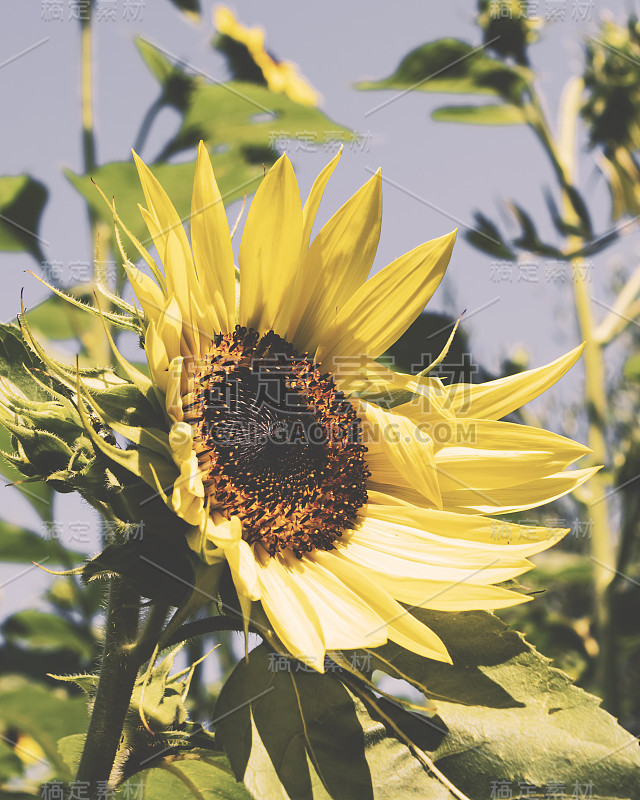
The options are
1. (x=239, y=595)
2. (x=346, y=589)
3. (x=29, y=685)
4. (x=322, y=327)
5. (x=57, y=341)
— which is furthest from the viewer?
(x=57, y=341)

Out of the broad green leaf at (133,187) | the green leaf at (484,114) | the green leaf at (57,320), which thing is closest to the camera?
the broad green leaf at (133,187)

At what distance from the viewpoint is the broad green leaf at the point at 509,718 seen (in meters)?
0.65

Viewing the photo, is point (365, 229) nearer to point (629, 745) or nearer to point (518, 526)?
point (518, 526)

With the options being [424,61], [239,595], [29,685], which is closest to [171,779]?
[239,595]

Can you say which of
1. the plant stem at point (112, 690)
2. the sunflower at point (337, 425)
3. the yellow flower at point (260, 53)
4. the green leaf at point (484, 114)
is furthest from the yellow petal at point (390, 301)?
the yellow flower at point (260, 53)

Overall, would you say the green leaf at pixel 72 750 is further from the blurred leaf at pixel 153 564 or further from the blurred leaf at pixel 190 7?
the blurred leaf at pixel 190 7

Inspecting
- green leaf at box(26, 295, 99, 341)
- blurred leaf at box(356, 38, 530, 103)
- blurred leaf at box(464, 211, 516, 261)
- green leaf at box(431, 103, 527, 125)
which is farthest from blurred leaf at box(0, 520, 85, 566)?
green leaf at box(431, 103, 527, 125)

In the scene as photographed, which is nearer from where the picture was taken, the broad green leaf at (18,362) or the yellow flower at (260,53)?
the broad green leaf at (18,362)

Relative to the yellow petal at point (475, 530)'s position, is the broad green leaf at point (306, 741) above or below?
below

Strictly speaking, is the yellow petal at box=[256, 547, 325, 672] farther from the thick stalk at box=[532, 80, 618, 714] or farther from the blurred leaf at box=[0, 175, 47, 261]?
the thick stalk at box=[532, 80, 618, 714]

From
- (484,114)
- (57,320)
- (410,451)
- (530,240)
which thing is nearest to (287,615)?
(410,451)

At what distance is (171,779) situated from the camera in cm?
65

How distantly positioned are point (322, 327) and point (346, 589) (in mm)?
276

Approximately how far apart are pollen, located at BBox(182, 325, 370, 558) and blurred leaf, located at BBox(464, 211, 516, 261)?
2.69ft
